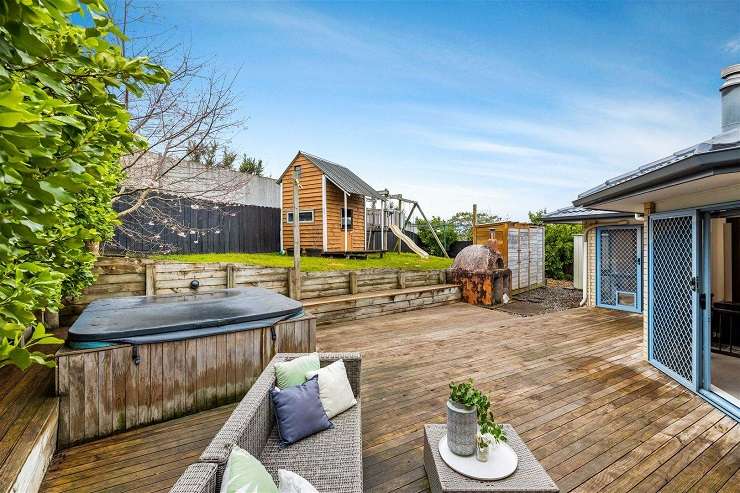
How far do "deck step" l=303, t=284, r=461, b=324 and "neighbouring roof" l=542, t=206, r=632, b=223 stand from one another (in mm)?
2885

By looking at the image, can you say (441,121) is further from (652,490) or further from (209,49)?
(652,490)

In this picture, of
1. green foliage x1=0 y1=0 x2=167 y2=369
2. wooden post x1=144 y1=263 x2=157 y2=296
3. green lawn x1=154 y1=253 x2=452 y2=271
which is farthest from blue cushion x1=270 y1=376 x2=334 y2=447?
green lawn x1=154 y1=253 x2=452 y2=271

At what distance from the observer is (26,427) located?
7.49 ft

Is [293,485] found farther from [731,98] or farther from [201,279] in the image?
[731,98]

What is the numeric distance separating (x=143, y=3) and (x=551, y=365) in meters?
7.38

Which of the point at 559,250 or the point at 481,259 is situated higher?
the point at 559,250

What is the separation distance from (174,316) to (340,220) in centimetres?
868

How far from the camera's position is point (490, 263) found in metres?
8.64

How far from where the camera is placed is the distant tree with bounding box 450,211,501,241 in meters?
14.4

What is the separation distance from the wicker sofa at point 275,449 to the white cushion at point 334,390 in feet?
0.22

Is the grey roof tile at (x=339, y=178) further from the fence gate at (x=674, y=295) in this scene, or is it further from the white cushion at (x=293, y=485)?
the white cushion at (x=293, y=485)

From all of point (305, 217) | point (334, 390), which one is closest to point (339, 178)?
point (305, 217)

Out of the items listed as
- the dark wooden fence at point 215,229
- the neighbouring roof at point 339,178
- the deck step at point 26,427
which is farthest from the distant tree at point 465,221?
the deck step at point 26,427

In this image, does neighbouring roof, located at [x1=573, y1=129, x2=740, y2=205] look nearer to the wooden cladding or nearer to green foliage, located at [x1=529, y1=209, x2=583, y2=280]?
the wooden cladding
